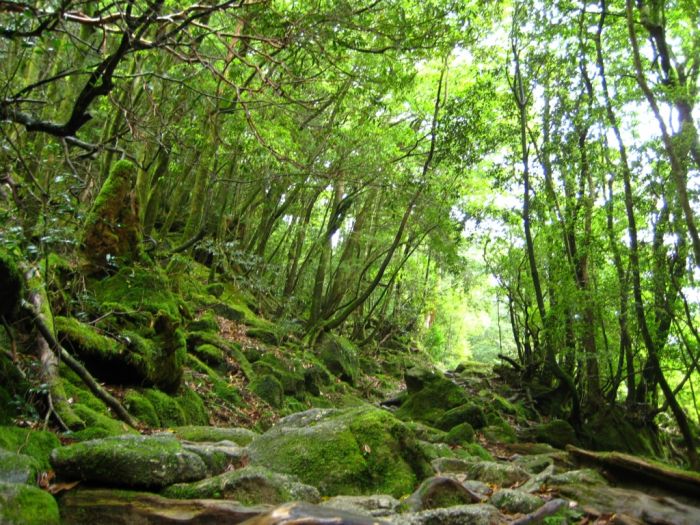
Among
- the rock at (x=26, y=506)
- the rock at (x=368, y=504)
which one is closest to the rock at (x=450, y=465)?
the rock at (x=368, y=504)

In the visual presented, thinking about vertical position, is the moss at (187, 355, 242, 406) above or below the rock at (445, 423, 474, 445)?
above

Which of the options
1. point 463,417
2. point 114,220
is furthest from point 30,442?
point 463,417

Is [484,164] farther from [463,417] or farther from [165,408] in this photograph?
[165,408]

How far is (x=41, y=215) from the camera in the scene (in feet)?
14.4

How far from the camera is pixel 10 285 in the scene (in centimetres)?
446

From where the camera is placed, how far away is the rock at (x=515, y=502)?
4605 mm

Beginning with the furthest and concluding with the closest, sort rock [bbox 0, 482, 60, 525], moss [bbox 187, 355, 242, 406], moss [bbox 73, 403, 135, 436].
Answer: moss [bbox 187, 355, 242, 406] < moss [bbox 73, 403, 135, 436] < rock [bbox 0, 482, 60, 525]

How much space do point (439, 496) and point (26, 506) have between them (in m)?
3.27

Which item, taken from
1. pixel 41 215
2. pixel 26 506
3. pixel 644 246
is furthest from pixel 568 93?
pixel 26 506

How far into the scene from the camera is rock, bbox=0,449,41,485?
348 cm

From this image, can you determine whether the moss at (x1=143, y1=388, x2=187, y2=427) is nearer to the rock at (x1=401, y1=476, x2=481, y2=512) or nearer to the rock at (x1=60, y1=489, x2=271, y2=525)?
the rock at (x1=60, y1=489, x2=271, y2=525)

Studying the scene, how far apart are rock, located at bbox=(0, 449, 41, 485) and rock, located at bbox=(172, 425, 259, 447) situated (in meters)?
2.12

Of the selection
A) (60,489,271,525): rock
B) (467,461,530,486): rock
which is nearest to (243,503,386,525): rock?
(60,489,271,525): rock

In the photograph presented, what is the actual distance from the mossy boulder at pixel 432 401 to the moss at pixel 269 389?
3456 mm
